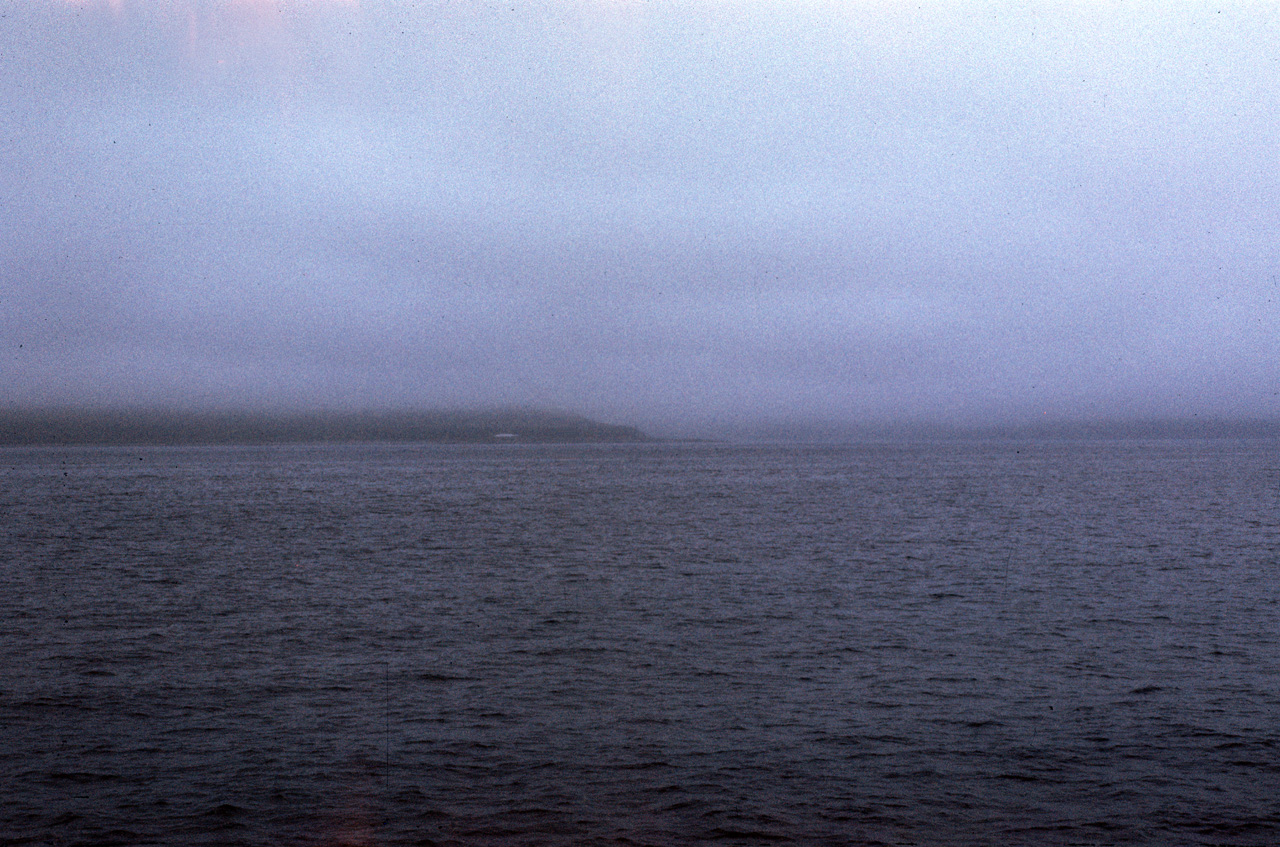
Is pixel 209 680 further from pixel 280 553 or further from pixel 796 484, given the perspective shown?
pixel 796 484

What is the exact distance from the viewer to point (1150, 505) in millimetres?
66500

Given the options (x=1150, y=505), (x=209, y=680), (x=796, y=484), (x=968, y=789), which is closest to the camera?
(x=968, y=789)

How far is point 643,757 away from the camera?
14.7 metres

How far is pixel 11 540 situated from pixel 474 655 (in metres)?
36.0

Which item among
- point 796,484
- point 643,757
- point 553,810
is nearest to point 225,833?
point 553,810

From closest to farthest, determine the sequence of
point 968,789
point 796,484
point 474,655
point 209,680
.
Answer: point 968,789
point 209,680
point 474,655
point 796,484

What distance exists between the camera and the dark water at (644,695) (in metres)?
12.7

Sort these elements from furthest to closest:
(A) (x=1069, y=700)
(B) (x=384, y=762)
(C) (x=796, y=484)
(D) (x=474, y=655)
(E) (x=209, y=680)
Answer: (C) (x=796, y=484)
(D) (x=474, y=655)
(E) (x=209, y=680)
(A) (x=1069, y=700)
(B) (x=384, y=762)

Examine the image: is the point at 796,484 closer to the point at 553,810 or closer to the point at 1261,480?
the point at 1261,480

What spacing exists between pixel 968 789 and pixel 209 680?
12887 millimetres

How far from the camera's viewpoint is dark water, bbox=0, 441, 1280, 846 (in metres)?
12.7

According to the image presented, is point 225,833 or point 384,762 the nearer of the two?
point 225,833

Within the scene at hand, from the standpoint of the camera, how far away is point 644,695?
59.7 ft

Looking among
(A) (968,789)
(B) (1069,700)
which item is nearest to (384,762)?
(A) (968,789)
